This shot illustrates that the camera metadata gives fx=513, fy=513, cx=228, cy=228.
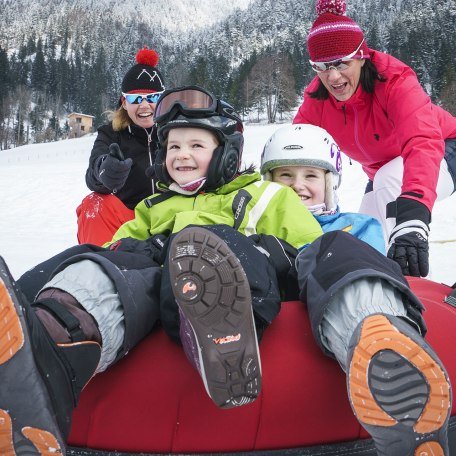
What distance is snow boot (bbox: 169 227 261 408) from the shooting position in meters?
1.07

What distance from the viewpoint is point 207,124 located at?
202 cm

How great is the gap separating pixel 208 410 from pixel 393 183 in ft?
6.76

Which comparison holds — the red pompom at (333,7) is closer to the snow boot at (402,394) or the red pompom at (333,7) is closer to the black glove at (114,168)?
the black glove at (114,168)

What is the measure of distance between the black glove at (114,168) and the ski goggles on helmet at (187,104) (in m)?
0.67

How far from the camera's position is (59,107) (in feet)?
212

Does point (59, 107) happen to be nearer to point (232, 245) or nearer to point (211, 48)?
point (211, 48)

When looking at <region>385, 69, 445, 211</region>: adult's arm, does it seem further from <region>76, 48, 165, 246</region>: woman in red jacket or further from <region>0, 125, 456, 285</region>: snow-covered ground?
<region>0, 125, 456, 285</region>: snow-covered ground

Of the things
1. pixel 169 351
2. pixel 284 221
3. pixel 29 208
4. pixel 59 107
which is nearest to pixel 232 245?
pixel 169 351

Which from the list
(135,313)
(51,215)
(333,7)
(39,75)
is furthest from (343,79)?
(39,75)

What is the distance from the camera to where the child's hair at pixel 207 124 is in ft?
6.49

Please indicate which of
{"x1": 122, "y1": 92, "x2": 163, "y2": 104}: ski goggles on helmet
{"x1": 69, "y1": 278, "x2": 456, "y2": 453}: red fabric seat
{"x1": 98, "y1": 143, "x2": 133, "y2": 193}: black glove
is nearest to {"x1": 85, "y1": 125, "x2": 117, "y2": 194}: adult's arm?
{"x1": 98, "y1": 143, "x2": 133, "y2": 193}: black glove

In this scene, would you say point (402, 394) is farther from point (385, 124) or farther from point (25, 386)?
point (385, 124)

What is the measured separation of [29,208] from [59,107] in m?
59.3

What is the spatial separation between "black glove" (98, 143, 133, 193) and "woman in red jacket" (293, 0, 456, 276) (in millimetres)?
1087
